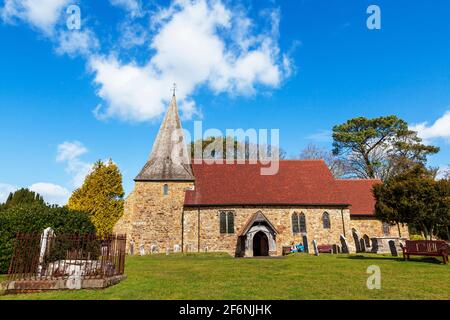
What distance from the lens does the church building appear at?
2569cm

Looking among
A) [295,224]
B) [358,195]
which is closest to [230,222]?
[295,224]

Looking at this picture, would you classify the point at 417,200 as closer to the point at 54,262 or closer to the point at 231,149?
the point at 54,262

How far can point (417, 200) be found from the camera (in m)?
15.3

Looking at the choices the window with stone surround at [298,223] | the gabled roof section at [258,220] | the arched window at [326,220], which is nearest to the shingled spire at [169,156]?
the gabled roof section at [258,220]

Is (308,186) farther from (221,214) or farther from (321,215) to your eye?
(221,214)

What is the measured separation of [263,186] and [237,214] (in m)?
4.04

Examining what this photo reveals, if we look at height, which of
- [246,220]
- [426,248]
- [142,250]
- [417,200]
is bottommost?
[142,250]

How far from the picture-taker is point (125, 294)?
7324mm

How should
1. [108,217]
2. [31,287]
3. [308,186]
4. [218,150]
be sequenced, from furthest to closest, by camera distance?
[218,150] < [108,217] < [308,186] < [31,287]

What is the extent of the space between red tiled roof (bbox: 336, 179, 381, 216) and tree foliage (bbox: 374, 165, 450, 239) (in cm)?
1158

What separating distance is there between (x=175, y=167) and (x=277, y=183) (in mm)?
10252

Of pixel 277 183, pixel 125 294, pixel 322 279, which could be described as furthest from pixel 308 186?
pixel 125 294

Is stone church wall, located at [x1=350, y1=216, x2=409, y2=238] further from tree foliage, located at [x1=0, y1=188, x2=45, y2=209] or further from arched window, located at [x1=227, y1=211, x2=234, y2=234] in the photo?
tree foliage, located at [x1=0, y1=188, x2=45, y2=209]

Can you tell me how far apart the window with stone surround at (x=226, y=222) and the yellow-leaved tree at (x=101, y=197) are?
16.6 meters
